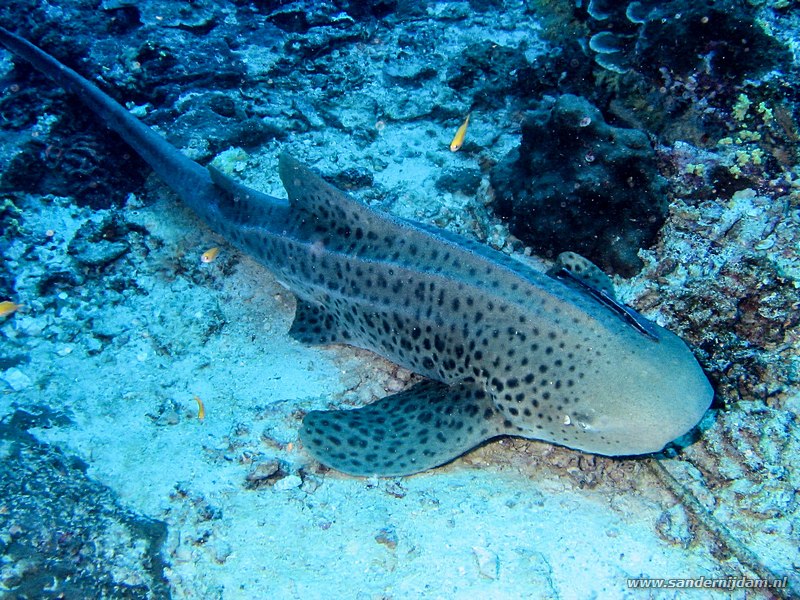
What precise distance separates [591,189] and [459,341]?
7.24ft

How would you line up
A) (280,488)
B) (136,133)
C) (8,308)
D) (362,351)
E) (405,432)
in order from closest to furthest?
(280,488)
(405,432)
(8,308)
(362,351)
(136,133)

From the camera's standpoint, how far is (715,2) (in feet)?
16.0

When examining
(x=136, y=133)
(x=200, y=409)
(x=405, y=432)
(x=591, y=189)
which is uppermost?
(x=591, y=189)

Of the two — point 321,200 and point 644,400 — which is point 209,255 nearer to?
point 321,200

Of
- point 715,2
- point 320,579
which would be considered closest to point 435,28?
point 715,2

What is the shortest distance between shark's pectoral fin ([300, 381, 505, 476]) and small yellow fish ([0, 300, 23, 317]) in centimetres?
328

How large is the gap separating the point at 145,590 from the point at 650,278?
469 cm

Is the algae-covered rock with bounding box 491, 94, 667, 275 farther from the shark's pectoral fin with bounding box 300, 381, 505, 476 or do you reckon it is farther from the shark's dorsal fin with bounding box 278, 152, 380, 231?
the shark's pectoral fin with bounding box 300, 381, 505, 476

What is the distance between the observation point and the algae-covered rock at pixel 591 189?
15.5 feet

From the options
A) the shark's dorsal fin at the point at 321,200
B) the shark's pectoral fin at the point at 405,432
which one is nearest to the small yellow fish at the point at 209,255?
the shark's dorsal fin at the point at 321,200

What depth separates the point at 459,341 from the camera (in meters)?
3.90

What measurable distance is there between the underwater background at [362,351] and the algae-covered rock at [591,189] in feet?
0.09

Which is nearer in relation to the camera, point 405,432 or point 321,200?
point 405,432

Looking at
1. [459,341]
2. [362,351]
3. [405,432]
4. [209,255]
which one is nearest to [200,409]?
[362,351]
